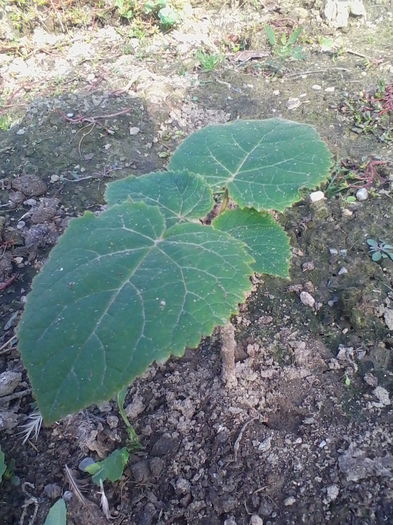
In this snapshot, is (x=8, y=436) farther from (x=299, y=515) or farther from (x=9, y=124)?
(x=9, y=124)

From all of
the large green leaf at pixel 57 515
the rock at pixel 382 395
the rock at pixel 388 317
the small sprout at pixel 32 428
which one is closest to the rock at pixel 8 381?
the small sprout at pixel 32 428

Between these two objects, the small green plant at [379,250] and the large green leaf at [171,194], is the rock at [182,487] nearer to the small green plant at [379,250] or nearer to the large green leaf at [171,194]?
the large green leaf at [171,194]

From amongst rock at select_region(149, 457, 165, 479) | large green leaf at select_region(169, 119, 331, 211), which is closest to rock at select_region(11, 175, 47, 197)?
large green leaf at select_region(169, 119, 331, 211)

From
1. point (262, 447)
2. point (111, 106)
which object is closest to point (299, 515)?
point (262, 447)

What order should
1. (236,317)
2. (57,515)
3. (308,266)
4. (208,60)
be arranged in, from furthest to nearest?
(208,60)
(308,266)
(236,317)
(57,515)

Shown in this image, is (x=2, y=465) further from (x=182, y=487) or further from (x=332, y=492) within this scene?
(x=332, y=492)

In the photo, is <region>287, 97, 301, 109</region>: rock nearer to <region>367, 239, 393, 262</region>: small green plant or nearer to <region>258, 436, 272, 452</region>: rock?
<region>367, 239, 393, 262</region>: small green plant

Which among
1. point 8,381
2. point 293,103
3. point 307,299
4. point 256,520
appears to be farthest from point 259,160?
point 293,103
